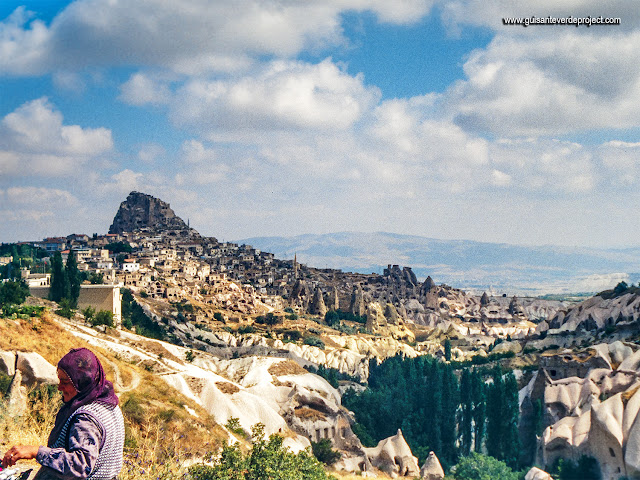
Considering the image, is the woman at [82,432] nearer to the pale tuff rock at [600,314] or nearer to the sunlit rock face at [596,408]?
the sunlit rock face at [596,408]

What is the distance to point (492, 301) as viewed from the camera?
154m

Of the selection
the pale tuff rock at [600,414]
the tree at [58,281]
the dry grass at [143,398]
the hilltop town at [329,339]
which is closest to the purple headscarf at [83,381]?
the dry grass at [143,398]

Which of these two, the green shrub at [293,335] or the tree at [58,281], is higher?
the tree at [58,281]

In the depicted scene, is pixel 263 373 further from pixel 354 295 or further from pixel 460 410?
pixel 354 295

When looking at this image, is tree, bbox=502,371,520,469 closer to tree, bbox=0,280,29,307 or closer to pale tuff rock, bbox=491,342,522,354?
pale tuff rock, bbox=491,342,522,354

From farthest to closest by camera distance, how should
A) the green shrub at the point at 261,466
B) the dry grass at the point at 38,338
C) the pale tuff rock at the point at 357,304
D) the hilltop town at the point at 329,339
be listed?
the pale tuff rock at the point at 357,304 → the hilltop town at the point at 329,339 → the dry grass at the point at 38,338 → the green shrub at the point at 261,466

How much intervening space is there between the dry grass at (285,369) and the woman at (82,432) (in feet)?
130

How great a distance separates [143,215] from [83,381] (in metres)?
177

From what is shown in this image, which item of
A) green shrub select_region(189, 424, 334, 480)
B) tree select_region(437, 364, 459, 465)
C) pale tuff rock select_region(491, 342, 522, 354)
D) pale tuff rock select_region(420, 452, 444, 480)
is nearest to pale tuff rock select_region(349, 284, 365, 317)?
pale tuff rock select_region(491, 342, 522, 354)

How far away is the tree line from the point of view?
4422 cm

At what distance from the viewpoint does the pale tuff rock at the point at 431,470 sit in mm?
39312

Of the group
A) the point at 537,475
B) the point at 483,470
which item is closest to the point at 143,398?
the point at 483,470

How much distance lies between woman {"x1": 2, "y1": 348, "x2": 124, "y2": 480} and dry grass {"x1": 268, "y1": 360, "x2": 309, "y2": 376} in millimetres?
39628

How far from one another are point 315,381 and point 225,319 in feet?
128
